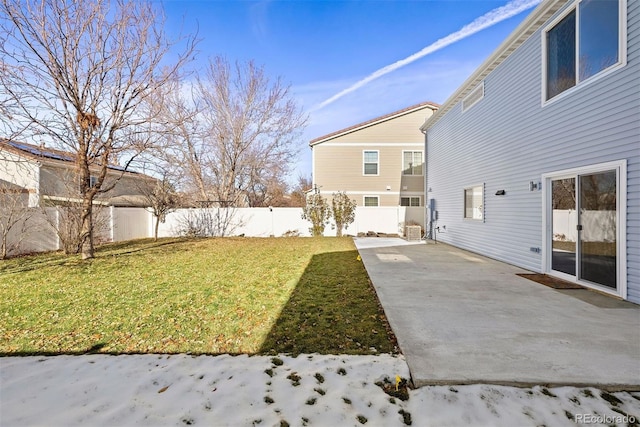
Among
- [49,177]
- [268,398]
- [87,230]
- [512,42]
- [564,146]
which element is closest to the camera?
[268,398]

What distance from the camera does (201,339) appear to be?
119 inches

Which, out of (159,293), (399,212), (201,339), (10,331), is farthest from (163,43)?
(399,212)

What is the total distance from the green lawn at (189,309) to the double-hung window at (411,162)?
1073 cm

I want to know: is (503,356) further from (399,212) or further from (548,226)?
(399,212)

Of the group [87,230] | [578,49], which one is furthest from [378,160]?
[87,230]

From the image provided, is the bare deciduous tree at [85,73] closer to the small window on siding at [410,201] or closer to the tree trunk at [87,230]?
the tree trunk at [87,230]

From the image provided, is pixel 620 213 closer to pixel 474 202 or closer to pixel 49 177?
pixel 474 202

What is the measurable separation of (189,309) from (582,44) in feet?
24.1

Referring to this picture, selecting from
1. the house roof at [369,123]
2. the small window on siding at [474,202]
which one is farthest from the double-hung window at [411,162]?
the small window on siding at [474,202]

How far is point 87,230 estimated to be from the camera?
7688mm

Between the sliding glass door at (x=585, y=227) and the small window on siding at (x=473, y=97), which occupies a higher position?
the small window on siding at (x=473, y=97)

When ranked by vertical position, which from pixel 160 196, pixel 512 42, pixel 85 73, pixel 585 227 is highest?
pixel 512 42

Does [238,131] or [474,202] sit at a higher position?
[238,131]

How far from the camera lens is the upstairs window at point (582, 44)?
14.0 feet
